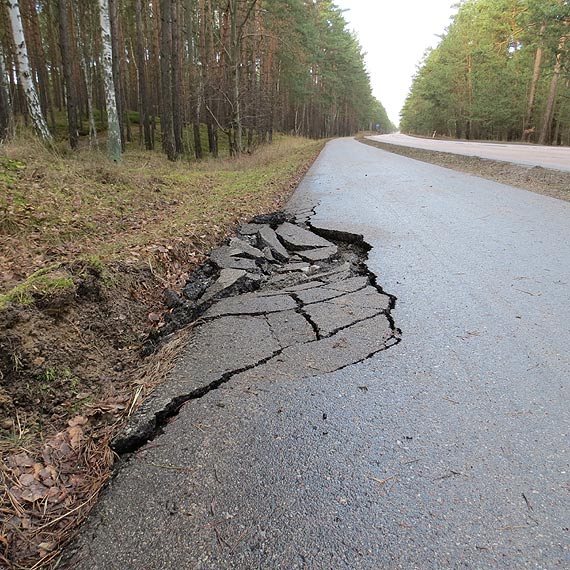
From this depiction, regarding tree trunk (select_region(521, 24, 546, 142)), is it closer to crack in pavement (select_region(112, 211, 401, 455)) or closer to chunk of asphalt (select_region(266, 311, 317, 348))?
crack in pavement (select_region(112, 211, 401, 455))

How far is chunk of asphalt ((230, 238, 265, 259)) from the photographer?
165 inches

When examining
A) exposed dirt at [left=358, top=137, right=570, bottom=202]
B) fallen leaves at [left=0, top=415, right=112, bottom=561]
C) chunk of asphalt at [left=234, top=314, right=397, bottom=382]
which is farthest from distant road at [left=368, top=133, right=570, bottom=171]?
fallen leaves at [left=0, top=415, right=112, bottom=561]

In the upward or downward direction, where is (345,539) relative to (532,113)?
downward

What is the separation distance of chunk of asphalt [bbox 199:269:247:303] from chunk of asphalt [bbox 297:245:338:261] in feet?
3.05

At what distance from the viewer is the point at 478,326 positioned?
8.55 feet

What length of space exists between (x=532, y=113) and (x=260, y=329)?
4017cm

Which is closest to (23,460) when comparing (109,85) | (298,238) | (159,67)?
(298,238)

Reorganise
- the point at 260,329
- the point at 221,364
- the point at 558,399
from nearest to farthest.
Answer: the point at 558,399, the point at 221,364, the point at 260,329

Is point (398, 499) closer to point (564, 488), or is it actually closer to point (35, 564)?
point (564, 488)

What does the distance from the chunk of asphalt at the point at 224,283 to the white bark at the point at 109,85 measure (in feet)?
28.8

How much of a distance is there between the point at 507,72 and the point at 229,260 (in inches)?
1488

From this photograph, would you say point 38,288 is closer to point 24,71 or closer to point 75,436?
point 75,436

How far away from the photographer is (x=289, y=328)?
8.91 ft

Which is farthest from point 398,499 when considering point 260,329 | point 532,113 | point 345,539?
point 532,113
